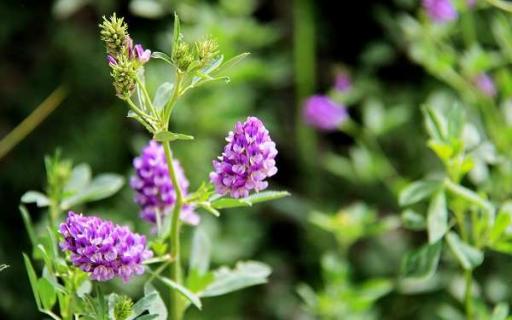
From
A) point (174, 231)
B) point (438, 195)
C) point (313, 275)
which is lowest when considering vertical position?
point (313, 275)

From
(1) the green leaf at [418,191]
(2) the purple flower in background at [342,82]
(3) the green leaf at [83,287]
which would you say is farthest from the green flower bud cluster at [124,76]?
(2) the purple flower in background at [342,82]

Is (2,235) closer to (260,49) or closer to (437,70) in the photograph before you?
(260,49)

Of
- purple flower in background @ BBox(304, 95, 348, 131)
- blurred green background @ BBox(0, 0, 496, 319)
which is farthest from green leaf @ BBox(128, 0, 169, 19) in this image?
purple flower in background @ BBox(304, 95, 348, 131)

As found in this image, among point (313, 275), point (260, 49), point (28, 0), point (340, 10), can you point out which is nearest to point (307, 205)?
point (313, 275)

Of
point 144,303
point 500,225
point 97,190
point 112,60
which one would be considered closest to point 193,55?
point 112,60

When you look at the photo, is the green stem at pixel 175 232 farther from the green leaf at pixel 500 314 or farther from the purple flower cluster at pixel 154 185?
the green leaf at pixel 500 314

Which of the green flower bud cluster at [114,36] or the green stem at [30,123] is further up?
the green flower bud cluster at [114,36]
